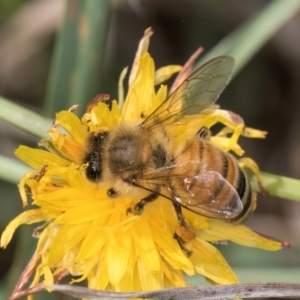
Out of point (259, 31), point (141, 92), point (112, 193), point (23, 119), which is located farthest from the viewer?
point (259, 31)

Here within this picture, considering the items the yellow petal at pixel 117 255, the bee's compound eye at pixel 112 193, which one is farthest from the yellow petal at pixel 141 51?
the yellow petal at pixel 117 255

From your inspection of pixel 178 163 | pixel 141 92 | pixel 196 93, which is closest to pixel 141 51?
pixel 141 92

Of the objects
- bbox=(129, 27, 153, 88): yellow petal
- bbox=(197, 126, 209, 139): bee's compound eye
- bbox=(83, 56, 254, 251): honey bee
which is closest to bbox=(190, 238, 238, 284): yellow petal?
bbox=(83, 56, 254, 251): honey bee

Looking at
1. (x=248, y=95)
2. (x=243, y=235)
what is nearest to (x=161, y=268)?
(x=243, y=235)

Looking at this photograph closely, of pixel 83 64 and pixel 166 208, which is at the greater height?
pixel 83 64

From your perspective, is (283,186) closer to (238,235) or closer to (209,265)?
(238,235)

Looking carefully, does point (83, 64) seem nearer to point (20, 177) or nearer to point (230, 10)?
point (20, 177)
